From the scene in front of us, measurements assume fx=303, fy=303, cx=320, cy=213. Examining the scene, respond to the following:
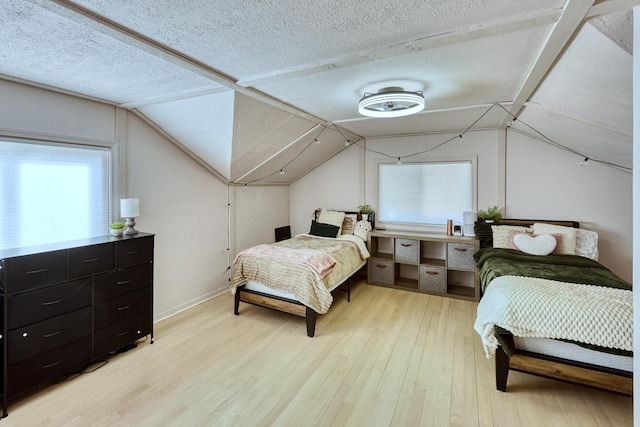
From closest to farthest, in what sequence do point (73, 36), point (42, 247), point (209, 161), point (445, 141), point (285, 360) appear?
point (73, 36) → point (42, 247) → point (285, 360) → point (209, 161) → point (445, 141)

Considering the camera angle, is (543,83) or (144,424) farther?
(543,83)

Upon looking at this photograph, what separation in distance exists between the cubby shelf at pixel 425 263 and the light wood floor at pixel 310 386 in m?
0.99

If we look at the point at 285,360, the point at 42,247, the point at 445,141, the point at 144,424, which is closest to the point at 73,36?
the point at 42,247

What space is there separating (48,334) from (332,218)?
3478 millimetres

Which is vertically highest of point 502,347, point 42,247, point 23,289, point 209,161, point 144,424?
point 209,161

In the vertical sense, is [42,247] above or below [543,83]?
below

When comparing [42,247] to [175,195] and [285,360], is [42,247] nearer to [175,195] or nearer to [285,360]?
[175,195]

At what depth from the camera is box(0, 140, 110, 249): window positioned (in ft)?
7.64

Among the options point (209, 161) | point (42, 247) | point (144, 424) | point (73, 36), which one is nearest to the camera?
point (73, 36)

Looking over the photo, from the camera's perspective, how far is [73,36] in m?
1.65

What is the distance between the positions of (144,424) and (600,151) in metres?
4.77

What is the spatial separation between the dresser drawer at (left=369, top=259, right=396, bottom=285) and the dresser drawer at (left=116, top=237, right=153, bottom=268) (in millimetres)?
2984

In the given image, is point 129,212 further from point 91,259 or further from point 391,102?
point 391,102

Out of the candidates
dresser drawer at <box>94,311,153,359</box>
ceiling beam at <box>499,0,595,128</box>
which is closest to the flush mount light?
ceiling beam at <box>499,0,595,128</box>
